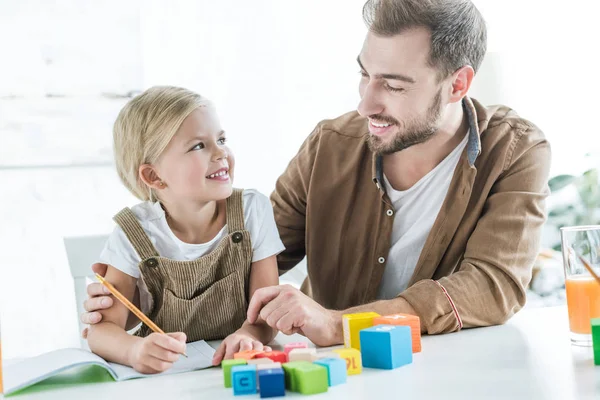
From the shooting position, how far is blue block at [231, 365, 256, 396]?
39.1 inches

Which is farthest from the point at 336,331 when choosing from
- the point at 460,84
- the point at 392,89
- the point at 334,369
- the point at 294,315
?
the point at 460,84

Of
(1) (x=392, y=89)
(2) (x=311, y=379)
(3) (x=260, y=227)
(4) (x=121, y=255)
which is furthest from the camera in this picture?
(1) (x=392, y=89)

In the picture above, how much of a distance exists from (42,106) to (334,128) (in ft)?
7.14

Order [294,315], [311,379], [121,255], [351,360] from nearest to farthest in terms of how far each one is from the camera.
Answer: [311,379] → [351,360] → [294,315] → [121,255]

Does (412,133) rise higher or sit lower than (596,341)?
higher

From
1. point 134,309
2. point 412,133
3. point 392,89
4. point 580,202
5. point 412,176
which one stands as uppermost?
point 392,89

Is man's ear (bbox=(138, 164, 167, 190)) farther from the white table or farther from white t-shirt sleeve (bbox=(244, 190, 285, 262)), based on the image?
the white table

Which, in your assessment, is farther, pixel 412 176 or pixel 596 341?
pixel 412 176

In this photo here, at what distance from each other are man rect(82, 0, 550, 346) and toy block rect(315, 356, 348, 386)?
1.81ft

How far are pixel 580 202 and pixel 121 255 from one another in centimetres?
336

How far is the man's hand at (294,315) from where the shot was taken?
1271 millimetres

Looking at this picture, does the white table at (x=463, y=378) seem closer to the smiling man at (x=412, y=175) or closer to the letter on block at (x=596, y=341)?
the letter on block at (x=596, y=341)

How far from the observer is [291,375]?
0.99 meters

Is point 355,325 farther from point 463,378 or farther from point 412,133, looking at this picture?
point 412,133
